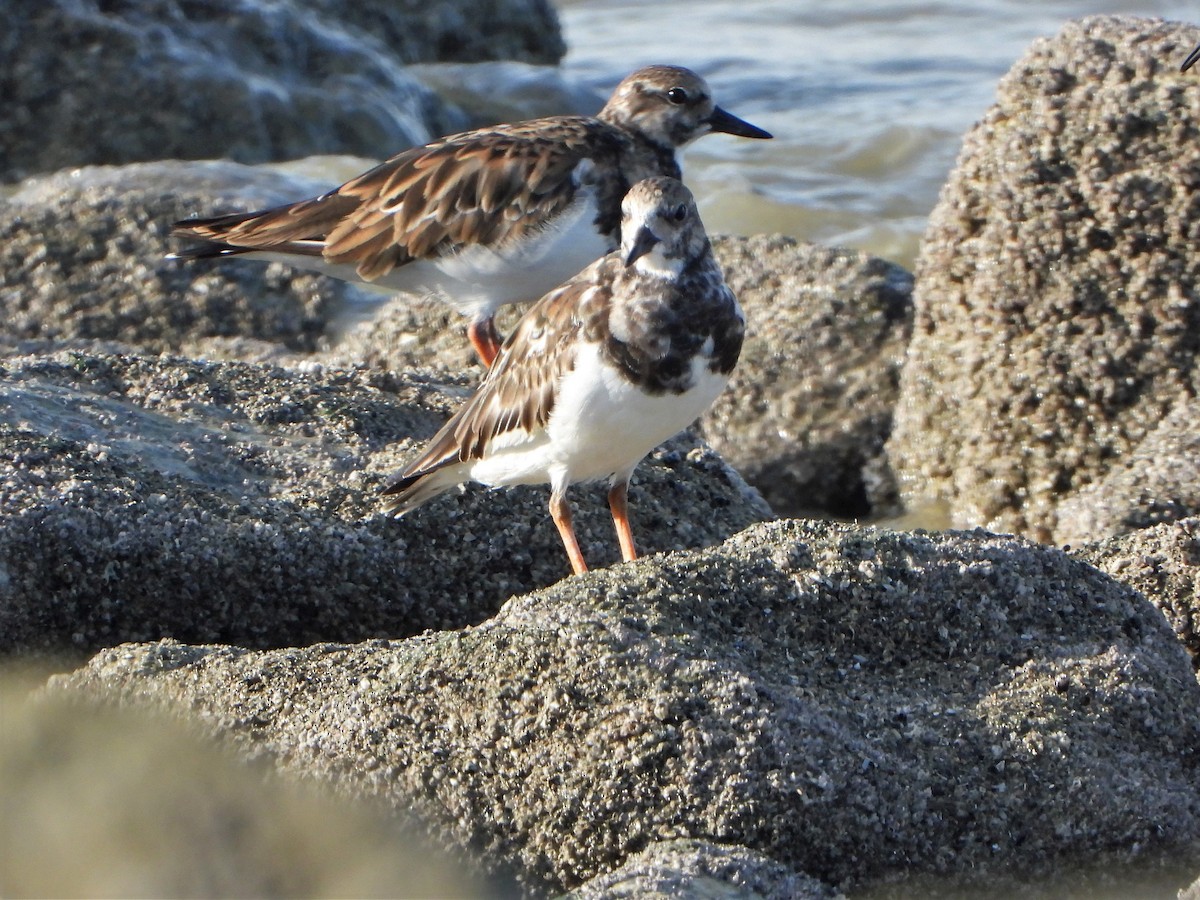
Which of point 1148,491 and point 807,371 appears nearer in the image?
point 1148,491

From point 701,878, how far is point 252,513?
153cm

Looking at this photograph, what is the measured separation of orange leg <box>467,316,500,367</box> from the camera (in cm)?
507

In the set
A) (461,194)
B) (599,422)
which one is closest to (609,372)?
(599,422)

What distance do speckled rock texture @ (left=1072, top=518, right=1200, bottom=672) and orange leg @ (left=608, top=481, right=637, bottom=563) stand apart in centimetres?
104

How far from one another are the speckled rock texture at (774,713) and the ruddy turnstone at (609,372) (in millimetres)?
499

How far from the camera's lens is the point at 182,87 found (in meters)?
8.52

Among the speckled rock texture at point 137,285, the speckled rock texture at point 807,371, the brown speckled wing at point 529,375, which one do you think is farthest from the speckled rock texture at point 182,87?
the brown speckled wing at point 529,375

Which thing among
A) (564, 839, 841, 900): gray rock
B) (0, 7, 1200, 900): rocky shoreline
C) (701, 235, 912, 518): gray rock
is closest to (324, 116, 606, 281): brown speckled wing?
(0, 7, 1200, 900): rocky shoreline

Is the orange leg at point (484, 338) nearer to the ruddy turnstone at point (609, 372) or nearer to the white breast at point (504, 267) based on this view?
the white breast at point (504, 267)

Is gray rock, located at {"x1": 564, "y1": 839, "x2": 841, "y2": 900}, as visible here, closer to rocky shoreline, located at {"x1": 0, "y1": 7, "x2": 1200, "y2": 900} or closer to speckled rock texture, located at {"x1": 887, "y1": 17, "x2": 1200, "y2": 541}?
rocky shoreline, located at {"x1": 0, "y1": 7, "x2": 1200, "y2": 900}

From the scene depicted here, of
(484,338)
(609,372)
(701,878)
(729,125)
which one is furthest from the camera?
(729,125)

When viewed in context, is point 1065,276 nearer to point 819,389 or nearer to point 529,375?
point 819,389

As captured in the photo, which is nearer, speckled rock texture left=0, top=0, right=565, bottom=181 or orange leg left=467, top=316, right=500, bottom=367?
orange leg left=467, top=316, right=500, bottom=367

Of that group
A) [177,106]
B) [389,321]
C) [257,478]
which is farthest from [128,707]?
[177,106]
